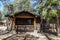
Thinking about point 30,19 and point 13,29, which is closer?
point 13,29

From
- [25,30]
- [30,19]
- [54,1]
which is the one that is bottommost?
[25,30]

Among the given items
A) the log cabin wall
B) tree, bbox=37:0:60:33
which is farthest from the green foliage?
the log cabin wall

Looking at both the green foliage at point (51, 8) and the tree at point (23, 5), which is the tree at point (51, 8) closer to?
the green foliage at point (51, 8)

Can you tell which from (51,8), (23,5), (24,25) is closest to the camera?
(51,8)

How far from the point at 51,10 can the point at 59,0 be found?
75.8 inches

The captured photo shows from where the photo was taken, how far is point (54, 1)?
19594mm

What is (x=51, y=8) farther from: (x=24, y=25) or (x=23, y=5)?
(x=23, y=5)

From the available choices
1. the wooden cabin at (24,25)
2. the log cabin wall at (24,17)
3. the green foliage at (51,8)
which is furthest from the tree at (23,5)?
the green foliage at (51,8)

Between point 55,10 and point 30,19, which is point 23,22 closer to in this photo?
point 30,19

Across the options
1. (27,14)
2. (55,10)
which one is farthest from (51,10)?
(27,14)

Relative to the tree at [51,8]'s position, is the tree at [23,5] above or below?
above

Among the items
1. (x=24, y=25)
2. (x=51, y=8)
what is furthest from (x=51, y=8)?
(x=24, y=25)

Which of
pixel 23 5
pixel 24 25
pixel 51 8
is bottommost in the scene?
pixel 24 25

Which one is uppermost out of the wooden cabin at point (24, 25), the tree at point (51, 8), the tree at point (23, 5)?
the tree at point (23, 5)
